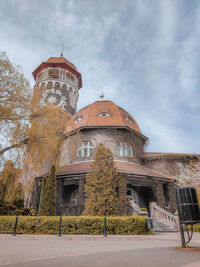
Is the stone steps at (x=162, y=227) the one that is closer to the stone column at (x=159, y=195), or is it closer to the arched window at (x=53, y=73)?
the stone column at (x=159, y=195)

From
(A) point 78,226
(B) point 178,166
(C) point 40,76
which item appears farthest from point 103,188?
(C) point 40,76

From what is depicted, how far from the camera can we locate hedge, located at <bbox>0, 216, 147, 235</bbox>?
10188 mm

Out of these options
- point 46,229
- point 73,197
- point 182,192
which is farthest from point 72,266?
point 73,197

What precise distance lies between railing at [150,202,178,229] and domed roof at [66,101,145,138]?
794cm

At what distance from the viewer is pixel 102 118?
2136 cm

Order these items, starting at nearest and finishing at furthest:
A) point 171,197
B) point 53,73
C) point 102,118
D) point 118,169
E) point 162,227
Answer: point 162,227 < point 118,169 < point 171,197 < point 102,118 < point 53,73

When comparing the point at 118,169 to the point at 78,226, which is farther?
the point at 118,169

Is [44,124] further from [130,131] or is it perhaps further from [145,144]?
[145,144]

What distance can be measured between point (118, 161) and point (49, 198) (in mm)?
7169

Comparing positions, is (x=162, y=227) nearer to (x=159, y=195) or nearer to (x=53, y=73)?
(x=159, y=195)

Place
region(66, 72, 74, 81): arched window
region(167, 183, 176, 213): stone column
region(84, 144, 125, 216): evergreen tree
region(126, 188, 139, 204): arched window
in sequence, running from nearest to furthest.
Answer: region(84, 144, 125, 216): evergreen tree
region(167, 183, 176, 213): stone column
region(126, 188, 139, 204): arched window
region(66, 72, 74, 81): arched window

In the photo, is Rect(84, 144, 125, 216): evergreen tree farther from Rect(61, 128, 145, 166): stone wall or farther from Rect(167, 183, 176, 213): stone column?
Rect(167, 183, 176, 213): stone column

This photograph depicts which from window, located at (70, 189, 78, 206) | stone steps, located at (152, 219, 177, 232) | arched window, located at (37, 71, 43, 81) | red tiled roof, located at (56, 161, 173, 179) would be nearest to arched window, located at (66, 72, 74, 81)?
arched window, located at (37, 71, 43, 81)

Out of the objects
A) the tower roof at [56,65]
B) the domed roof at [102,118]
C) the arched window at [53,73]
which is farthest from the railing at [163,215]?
the tower roof at [56,65]
